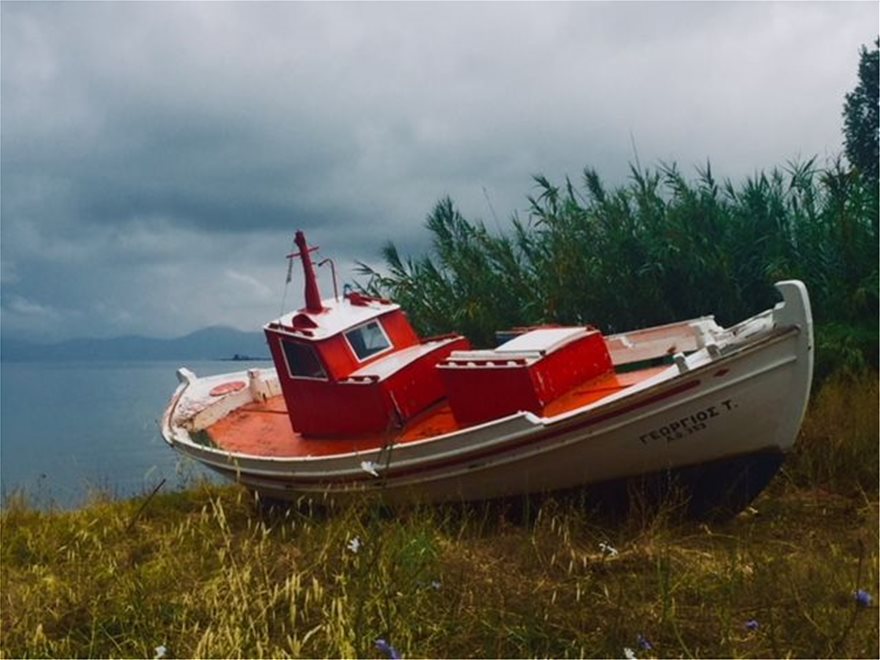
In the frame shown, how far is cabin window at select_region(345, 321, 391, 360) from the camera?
8930 millimetres

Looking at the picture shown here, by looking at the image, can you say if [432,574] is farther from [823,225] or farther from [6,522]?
[823,225]

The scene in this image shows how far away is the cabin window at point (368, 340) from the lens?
8.93 m

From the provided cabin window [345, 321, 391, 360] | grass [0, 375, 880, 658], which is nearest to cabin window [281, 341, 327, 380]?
cabin window [345, 321, 391, 360]

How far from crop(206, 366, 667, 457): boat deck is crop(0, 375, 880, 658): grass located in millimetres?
604

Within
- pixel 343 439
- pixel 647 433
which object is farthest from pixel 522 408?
pixel 343 439

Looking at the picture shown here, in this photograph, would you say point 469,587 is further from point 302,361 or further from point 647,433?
point 302,361

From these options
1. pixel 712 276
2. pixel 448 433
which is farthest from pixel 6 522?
pixel 712 276

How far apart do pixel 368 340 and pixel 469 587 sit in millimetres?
3848

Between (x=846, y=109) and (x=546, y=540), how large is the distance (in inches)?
859

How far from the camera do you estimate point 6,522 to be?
9594 mm

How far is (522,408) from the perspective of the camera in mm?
7504

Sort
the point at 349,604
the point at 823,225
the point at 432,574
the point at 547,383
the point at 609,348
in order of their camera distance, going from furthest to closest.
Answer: the point at 823,225 → the point at 609,348 → the point at 547,383 → the point at 432,574 → the point at 349,604

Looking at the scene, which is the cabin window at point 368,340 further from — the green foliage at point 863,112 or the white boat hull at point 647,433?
the green foliage at point 863,112

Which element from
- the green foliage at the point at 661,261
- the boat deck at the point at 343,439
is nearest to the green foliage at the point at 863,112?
the green foliage at the point at 661,261
